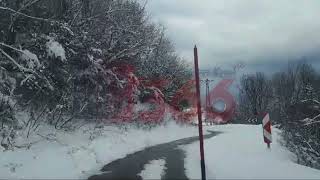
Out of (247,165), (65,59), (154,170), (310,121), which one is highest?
(65,59)

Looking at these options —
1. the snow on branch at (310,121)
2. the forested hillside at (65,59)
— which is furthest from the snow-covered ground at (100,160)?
the snow on branch at (310,121)

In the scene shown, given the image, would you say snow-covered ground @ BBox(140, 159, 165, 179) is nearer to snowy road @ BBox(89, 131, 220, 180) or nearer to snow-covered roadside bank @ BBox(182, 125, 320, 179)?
snowy road @ BBox(89, 131, 220, 180)

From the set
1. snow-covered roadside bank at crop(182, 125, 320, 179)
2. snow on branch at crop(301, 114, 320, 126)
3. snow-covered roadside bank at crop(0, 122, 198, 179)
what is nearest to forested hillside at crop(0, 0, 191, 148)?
snow-covered roadside bank at crop(0, 122, 198, 179)

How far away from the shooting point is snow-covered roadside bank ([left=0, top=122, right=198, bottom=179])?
550 inches

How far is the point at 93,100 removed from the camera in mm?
25500

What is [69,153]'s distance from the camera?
17.5 metres

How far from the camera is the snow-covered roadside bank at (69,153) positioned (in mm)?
13969

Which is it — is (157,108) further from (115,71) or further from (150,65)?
(115,71)

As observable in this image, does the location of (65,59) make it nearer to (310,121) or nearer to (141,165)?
(141,165)

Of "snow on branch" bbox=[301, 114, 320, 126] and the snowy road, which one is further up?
"snow on branch" bbox=[301, 114, 320, 126]

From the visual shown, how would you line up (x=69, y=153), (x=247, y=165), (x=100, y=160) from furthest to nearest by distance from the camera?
(x=100, y=160), (x=69, y=153), (x=247, y=165)

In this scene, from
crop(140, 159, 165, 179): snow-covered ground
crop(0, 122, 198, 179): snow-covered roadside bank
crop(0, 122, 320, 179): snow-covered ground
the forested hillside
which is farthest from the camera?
the forested hillside

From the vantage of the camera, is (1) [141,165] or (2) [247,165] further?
(1) [141,165]

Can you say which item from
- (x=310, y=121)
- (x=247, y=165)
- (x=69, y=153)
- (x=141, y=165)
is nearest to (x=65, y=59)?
(x=69, y=153)
